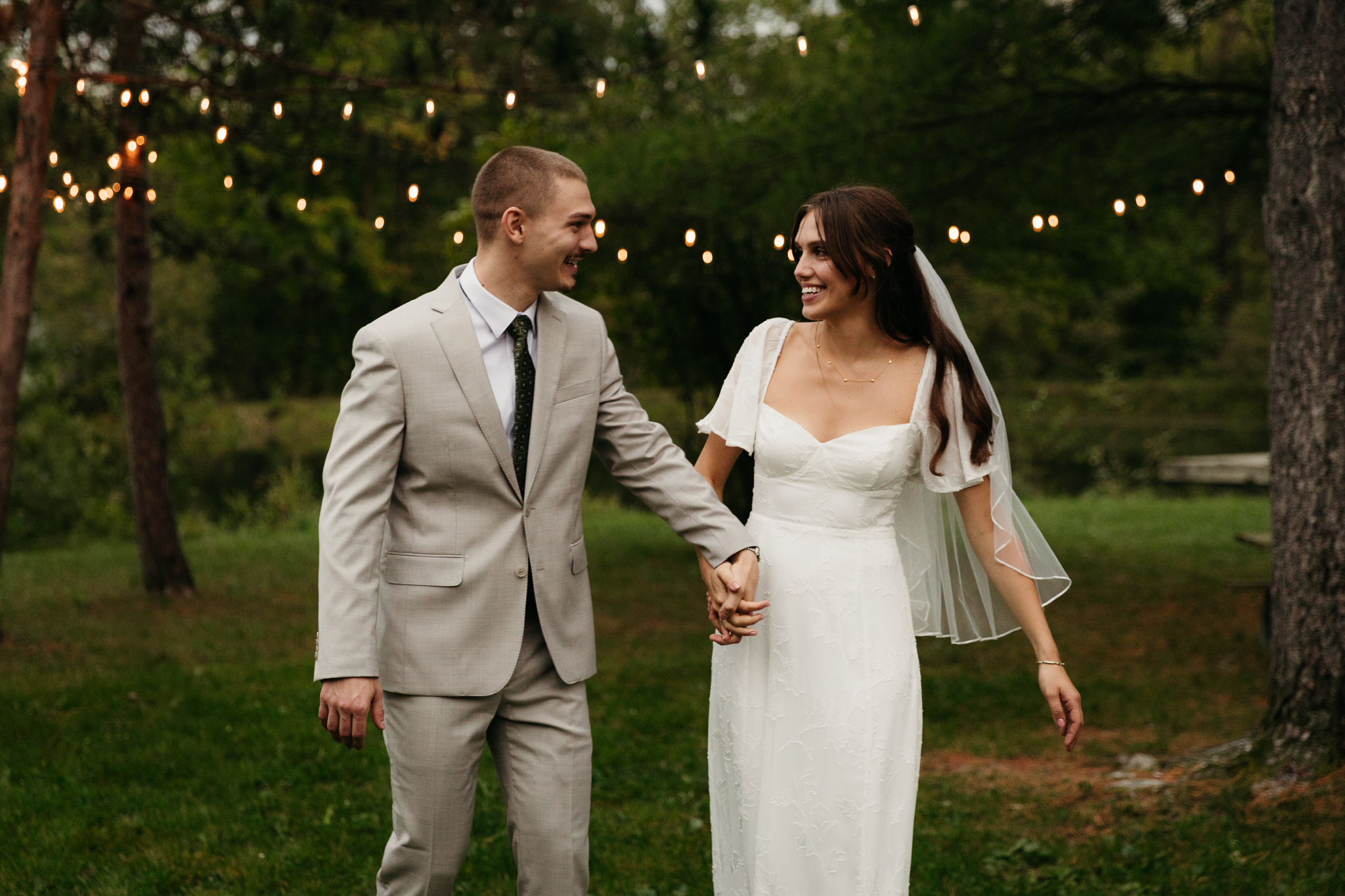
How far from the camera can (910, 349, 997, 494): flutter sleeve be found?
3.03 metres

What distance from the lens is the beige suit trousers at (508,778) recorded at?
8.59ft

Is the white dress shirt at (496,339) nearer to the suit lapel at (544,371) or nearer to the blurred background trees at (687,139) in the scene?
the suit lapel at (544,371)

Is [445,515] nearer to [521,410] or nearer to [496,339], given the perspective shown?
[521,410]

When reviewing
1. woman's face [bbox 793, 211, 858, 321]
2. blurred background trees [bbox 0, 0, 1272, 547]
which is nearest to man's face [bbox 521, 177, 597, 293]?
woman's face [bbox 793, 211, 858, 321]

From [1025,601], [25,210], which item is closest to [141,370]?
[25,210]

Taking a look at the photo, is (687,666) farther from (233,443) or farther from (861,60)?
(233,443)

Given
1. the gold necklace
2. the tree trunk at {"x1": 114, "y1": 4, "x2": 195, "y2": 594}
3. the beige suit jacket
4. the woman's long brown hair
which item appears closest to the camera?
the beige suit jacket

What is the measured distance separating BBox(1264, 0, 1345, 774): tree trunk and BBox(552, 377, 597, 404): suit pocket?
3.23m

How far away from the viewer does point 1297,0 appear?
4.75m

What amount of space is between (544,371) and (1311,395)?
134 inches

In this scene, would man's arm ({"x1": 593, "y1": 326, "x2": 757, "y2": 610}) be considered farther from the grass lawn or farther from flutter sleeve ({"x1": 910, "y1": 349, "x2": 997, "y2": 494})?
the grass lawn

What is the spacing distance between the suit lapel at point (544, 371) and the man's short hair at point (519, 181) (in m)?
0.23

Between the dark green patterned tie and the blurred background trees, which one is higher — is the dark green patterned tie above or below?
below

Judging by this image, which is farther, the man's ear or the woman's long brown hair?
the woman's long brown hair
